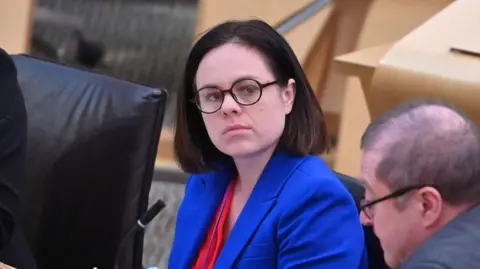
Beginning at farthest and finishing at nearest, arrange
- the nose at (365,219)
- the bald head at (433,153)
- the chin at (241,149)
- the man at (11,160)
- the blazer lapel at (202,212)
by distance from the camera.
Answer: the man at (11,160) → the blazer lapel at (202,212) → the chin at (241,149) → the nose at (365,219) → the bald head at (433,153)

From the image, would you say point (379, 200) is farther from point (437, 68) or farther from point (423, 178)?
point (437, 68)

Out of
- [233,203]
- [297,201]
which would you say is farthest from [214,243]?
[297,201]

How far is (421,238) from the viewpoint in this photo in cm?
106

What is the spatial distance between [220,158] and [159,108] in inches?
8.9

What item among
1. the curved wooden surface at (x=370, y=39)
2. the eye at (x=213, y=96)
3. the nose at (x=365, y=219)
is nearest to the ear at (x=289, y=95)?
the eye at (x=213, y=96)

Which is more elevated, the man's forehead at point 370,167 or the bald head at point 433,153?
the bald head at point 433,153

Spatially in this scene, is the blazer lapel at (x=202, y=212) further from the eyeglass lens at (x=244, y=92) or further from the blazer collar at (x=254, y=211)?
the eyeglass lens at (x=244, y=92)

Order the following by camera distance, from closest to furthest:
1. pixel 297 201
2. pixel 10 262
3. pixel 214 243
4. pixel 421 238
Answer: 1. pixel 421 238
2. pixel 297 201
3. pixel 214 243
4. pixel 10 262

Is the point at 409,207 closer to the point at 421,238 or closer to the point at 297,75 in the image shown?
the point at 421,238

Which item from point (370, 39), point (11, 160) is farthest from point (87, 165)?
point (370, 39)

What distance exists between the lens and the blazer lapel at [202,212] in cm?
141

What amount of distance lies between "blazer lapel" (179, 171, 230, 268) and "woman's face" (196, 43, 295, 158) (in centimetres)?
14

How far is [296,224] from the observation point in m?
1.24

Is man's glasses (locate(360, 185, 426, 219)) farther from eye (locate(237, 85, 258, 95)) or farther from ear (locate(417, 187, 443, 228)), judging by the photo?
eye (locate(237, 85, 258, 95))
